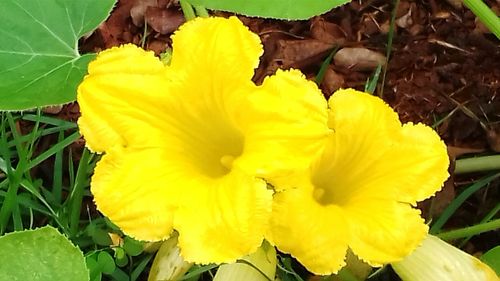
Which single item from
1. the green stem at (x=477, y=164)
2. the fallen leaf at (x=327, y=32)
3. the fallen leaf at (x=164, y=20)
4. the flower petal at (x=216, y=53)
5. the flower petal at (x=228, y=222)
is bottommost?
the green stem at (x=477, y=164)

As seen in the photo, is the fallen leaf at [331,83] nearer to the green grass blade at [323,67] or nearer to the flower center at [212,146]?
the green grass blade at [323,67]

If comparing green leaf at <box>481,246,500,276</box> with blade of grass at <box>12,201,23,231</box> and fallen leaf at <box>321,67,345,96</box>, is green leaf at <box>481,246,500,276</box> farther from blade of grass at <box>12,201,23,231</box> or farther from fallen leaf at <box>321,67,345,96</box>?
blade of grass at <box>12,201,23,231</box>

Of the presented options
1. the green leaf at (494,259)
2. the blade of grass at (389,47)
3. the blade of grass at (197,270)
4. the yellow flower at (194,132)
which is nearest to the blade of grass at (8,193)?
the blade of grass at (197,270)

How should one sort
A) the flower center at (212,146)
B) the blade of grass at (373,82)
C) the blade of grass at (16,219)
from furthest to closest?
the blade of grass at (373,82)
the blade of grass at (16,219)
the flower center at (212,146)

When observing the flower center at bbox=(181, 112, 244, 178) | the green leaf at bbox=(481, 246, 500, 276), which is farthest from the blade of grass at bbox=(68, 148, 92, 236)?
the green leaf at bbox=(481, 246, 500, 276)

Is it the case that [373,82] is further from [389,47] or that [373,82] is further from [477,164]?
[477,164]
